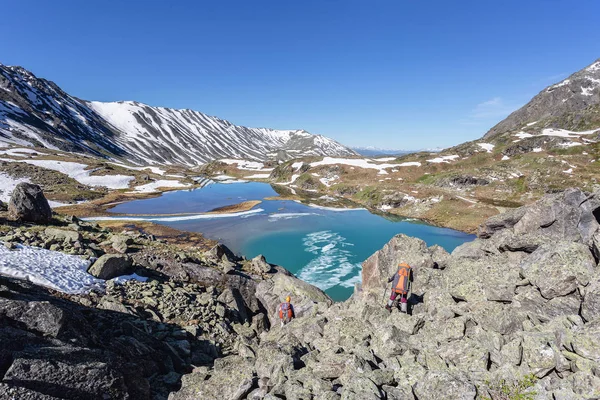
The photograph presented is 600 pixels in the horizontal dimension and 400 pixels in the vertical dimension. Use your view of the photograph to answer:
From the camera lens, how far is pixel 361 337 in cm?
1391

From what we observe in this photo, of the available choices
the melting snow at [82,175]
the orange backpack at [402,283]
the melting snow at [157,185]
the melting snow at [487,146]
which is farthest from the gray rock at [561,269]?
the melting snow at [487,146]

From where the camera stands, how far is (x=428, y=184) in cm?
10581

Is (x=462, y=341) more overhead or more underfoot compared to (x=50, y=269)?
more underfoot

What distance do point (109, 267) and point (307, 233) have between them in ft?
143

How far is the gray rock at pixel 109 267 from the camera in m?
20.4

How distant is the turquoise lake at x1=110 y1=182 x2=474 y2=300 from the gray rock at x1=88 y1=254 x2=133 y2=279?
23151 mm

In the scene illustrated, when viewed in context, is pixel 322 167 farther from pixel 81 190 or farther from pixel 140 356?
pixel 140 356

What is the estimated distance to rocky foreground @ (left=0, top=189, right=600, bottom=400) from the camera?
898cm

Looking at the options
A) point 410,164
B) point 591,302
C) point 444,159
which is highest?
point 444,159

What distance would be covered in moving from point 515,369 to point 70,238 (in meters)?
31.1

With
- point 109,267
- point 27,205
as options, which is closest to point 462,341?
point 109,267

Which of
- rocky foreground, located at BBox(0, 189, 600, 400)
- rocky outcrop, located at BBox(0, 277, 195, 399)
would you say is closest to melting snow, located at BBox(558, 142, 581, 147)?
rocky foreground, located at BBox(0, 189, 600, 400)

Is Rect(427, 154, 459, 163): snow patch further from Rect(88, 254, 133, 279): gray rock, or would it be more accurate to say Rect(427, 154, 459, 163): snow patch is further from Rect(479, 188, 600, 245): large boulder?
Rect(88, 254, 133, 279): gray rock

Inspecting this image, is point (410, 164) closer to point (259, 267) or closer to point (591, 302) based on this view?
point (259, 267)
